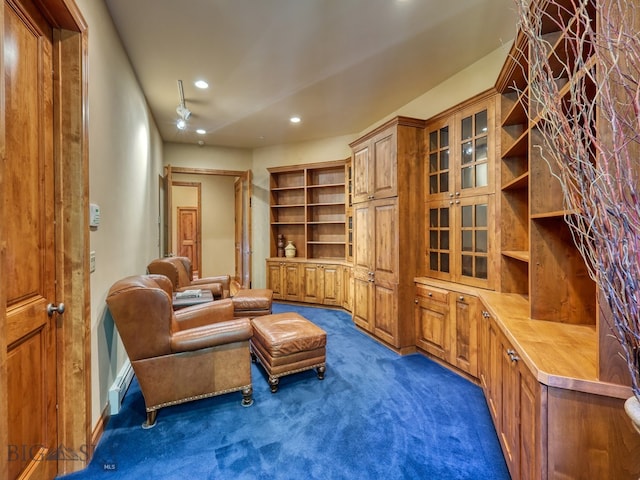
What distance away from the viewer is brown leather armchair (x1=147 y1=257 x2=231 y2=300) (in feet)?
11.5

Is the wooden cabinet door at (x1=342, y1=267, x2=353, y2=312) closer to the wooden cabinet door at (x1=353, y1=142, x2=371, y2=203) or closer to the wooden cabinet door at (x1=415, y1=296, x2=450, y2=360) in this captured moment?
the wooden cabinet door at (x1=353, y1=142, x2=371, y2=203)

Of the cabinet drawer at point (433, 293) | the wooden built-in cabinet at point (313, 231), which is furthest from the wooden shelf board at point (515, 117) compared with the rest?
the wooden built-in cabinet at point (313, 231)

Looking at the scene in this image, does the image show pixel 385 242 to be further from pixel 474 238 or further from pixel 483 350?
pixel 483 350

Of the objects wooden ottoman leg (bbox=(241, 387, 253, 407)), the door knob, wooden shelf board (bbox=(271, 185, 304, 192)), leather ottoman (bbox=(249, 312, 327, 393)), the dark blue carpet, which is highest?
wooden shelf board (bbox=(271, 185, 304, 192))

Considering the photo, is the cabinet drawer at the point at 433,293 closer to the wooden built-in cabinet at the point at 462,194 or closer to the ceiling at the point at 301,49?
the wooden built-in cabinet at the point at 462,194

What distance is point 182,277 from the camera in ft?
12.7

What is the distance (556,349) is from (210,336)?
1940mm

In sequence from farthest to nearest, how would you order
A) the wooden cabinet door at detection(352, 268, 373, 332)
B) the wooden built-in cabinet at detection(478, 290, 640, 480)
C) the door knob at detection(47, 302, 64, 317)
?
the wooden cabinet door at detection(352, 268, 373, 332) < the door knob at detection(47, 302, 64, 317) < the wooden built-in cabinet at detection(478, 290, 640, 480)

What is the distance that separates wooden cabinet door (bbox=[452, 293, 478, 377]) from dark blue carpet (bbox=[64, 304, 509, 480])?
0.52 feet

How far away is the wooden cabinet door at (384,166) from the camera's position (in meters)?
3.17

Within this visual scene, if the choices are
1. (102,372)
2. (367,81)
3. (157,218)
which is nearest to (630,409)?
(102,372)

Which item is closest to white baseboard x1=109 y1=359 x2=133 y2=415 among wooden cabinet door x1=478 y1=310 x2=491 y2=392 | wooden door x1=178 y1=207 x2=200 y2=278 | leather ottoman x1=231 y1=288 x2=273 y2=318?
leather ottoman x1=231 y1=288 x2=273 y2=318

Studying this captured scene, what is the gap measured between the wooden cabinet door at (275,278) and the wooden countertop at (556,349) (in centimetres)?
381

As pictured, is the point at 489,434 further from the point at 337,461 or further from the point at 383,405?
the point at 337,461
